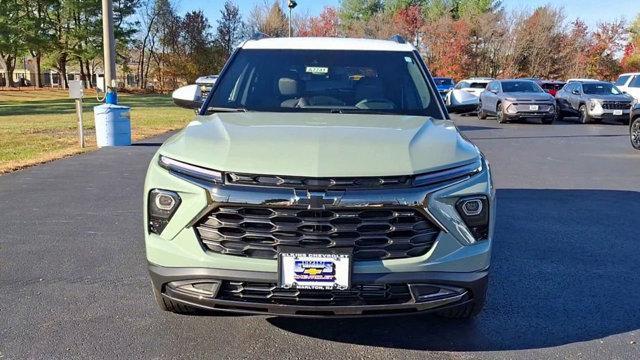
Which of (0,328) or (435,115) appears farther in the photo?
(435,115)

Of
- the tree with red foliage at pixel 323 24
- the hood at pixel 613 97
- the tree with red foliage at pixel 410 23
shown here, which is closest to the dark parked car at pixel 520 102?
the hood at pixel 613 97

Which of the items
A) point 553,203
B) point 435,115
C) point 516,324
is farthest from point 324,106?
point 553,203

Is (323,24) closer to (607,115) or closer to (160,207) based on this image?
(607,115)

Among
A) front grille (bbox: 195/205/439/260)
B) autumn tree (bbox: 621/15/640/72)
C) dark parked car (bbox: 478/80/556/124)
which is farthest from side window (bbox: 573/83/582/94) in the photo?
autumn tree (bbox: 621/15/640/72)

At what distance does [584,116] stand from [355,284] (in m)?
20.1

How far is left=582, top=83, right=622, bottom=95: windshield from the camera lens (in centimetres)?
2051

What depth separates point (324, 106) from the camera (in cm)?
419

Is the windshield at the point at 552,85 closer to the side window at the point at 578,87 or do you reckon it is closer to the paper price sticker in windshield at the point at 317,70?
the side window at the point at 578,87

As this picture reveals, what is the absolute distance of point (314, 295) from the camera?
2.84m

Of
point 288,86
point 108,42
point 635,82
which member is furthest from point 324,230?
point 635,82

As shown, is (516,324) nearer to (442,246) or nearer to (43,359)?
(442,246)

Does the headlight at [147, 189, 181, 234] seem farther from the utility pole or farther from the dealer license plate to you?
the utility pole

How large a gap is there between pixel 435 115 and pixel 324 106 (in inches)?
31.5

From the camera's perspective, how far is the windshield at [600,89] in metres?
20.5
